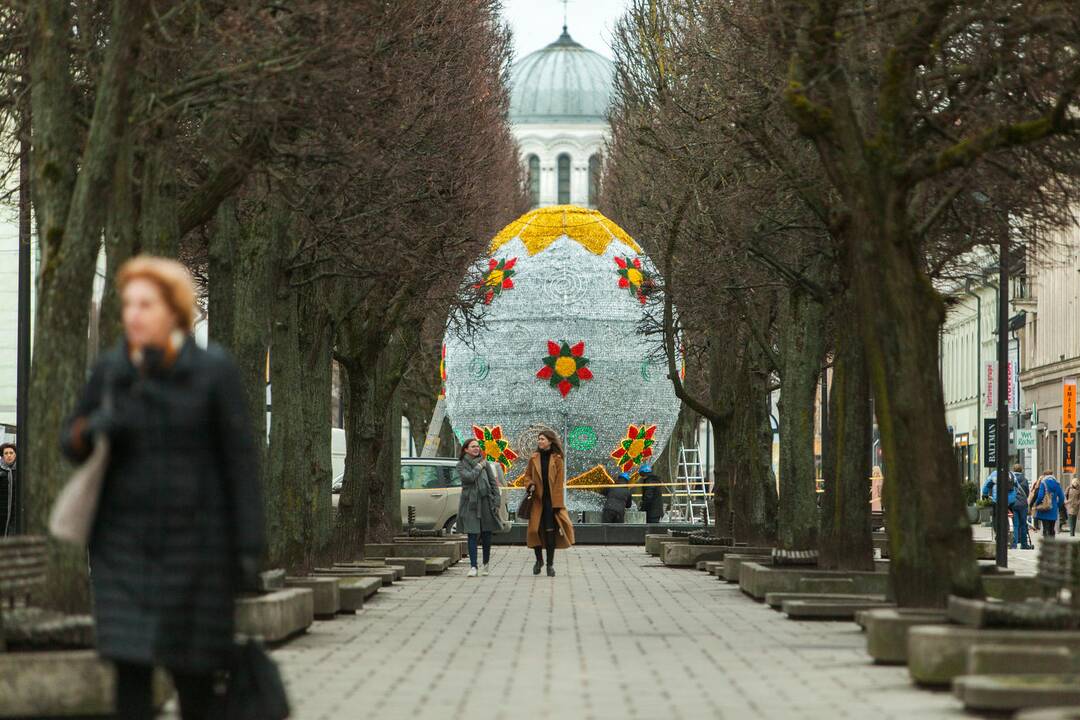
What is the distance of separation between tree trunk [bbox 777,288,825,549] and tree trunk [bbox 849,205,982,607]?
873 centimetres

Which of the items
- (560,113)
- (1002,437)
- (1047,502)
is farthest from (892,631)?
(560,113)

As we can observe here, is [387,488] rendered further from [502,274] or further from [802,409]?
[802,409]

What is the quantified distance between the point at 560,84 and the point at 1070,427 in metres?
102

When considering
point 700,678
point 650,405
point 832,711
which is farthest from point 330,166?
point 650,405

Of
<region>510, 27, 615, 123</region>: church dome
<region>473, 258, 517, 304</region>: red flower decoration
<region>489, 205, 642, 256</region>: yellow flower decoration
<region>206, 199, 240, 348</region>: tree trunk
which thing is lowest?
<region>206, 199, 240, 348</region>: tree trunk

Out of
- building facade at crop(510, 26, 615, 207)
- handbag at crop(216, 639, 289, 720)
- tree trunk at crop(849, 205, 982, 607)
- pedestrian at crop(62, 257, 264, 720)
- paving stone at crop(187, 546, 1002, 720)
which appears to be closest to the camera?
pedestrian at crop(62, 257, 264, 720)

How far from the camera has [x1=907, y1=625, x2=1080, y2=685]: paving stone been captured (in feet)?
37.3

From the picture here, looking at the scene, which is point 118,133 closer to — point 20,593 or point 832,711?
point 20,593

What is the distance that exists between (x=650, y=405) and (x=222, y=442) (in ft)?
119

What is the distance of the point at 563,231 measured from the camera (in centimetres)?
4228

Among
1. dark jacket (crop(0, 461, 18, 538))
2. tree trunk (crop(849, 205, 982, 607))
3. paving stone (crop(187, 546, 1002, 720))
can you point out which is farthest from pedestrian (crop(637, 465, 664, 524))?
tree trunk (crop(849, 205, 982, 607))

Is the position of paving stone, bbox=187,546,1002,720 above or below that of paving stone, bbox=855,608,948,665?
below

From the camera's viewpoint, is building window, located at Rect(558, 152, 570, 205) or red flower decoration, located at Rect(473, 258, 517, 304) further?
building window, located at Rect(558, 152, 570, 205)

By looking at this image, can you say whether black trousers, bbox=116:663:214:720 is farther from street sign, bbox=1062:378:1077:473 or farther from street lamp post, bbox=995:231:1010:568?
street sign, bbox=1062:378:1077:473
